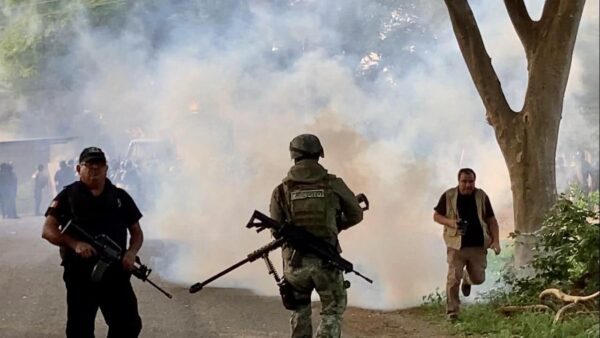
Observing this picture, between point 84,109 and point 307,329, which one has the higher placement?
point 84,109

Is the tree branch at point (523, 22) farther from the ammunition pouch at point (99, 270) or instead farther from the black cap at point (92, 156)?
the ammunition pouch at point (99, 270)

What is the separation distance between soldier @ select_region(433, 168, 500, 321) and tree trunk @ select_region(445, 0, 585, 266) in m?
1.09

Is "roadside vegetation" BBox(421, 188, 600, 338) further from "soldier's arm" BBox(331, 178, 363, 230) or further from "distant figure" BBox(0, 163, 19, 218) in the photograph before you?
"distant figure" BBox(0, 163, 19, 218)

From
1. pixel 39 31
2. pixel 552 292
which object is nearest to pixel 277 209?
pixel 552 292

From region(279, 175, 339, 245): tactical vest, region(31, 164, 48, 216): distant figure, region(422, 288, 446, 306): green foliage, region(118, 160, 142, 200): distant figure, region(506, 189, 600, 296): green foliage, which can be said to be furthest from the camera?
region(31, 164, 48, 216): distant figure

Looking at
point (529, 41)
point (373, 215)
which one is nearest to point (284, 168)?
point (373, 215)

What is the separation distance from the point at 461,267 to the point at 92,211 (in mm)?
3784

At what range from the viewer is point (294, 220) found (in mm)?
5211

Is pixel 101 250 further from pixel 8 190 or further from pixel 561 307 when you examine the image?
pixel 8 190

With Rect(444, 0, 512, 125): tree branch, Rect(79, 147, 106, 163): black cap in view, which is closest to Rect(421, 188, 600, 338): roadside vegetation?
Rect(444, 0, 512, 125): tree branch

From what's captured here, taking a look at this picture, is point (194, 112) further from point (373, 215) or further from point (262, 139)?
point (373, 215)

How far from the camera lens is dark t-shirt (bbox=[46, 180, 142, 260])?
15.6 feet

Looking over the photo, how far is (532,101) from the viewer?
8.27 metres

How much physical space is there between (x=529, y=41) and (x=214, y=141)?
6.09 m
